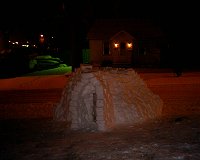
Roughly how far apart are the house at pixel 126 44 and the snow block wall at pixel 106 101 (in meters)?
29.3

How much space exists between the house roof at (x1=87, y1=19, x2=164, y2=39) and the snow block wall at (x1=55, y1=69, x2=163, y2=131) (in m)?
30.3

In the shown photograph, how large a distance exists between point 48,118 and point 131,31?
31.8 metres

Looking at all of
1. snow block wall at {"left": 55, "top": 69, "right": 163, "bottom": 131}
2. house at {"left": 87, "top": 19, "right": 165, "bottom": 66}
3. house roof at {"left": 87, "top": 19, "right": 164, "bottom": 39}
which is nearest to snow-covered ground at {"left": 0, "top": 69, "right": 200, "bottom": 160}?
snow block wall at {"left": 55, "top": 69, "right": 163, "bottom": 131}

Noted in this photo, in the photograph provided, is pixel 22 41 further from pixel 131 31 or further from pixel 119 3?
pixel 131 31

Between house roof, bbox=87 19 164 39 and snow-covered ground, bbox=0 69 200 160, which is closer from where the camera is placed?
snow-covered ground, bbox=0 69 200 160

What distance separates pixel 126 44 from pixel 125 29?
1.88m

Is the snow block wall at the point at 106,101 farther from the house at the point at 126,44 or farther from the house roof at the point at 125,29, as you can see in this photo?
the house roof at the point at 125,29

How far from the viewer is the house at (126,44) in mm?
45312

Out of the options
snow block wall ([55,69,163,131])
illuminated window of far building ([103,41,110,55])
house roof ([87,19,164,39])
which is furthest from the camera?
illuminated window of far building ([103,41,110,55])

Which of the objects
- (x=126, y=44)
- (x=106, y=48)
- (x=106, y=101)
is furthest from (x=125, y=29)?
(x=106, y=101)

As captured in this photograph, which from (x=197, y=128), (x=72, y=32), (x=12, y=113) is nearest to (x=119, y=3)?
(x=72, y=32)

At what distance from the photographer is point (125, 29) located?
151ft

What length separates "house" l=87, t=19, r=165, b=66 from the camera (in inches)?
1784

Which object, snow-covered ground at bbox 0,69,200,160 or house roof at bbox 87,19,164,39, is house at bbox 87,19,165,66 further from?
snow-covered ground at bbox 0,69,200,160
